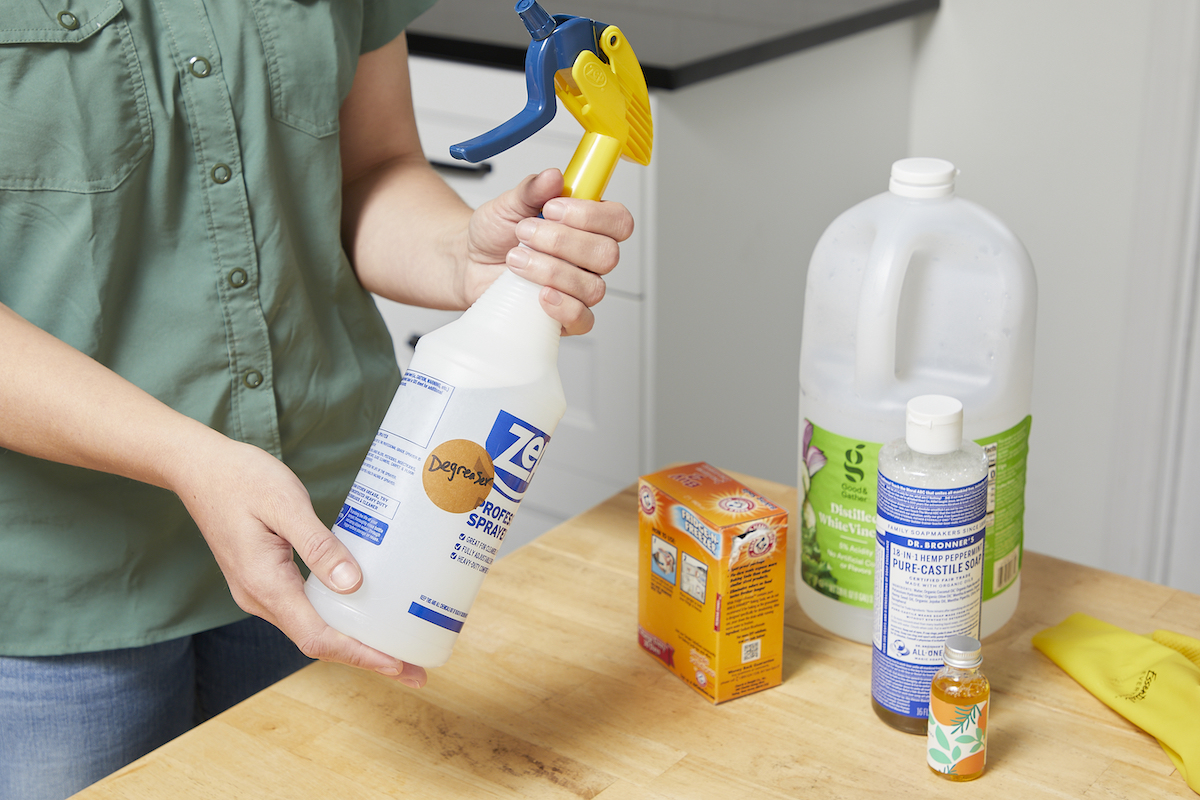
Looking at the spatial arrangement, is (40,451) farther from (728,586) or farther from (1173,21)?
(1173,21)

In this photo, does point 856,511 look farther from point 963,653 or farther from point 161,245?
point 161,245

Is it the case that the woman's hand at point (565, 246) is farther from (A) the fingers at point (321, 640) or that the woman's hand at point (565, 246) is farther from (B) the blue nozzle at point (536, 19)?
(A) the fingers at point (321, 640)

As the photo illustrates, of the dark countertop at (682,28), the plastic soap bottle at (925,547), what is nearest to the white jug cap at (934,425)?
the plastic soap bottle at (925,547)

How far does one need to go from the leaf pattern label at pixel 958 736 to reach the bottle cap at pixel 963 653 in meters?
0.02

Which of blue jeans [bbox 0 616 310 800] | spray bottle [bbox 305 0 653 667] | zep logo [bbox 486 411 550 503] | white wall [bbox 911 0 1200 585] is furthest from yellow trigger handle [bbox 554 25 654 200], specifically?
white wall [bbox 911 0 1200 585]

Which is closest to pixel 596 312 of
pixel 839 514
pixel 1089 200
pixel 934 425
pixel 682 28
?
pixel 682 28

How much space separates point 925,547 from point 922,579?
0.02 metres

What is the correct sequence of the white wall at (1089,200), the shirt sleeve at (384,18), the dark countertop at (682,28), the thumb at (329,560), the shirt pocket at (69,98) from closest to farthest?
1. the thumb at (329,560)
2. the shirt pocket at (69,98)
3. the shirt sleeve at (384,18)
4. the dark countertop at (682,28)
5. the white wall at (1089,200)

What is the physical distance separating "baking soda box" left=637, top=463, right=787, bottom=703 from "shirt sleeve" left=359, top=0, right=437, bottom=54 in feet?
1.27

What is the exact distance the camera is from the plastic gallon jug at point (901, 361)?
28.9 inches

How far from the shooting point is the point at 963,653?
625 mm

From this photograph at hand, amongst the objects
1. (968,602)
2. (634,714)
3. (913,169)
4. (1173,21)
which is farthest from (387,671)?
(1173,21)

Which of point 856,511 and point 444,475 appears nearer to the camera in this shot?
point 444,475

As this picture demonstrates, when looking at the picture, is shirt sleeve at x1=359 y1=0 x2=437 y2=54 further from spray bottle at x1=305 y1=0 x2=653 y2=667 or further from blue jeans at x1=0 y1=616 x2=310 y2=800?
blue jeans at x1=0 y1=616 x2=310 y2=800
